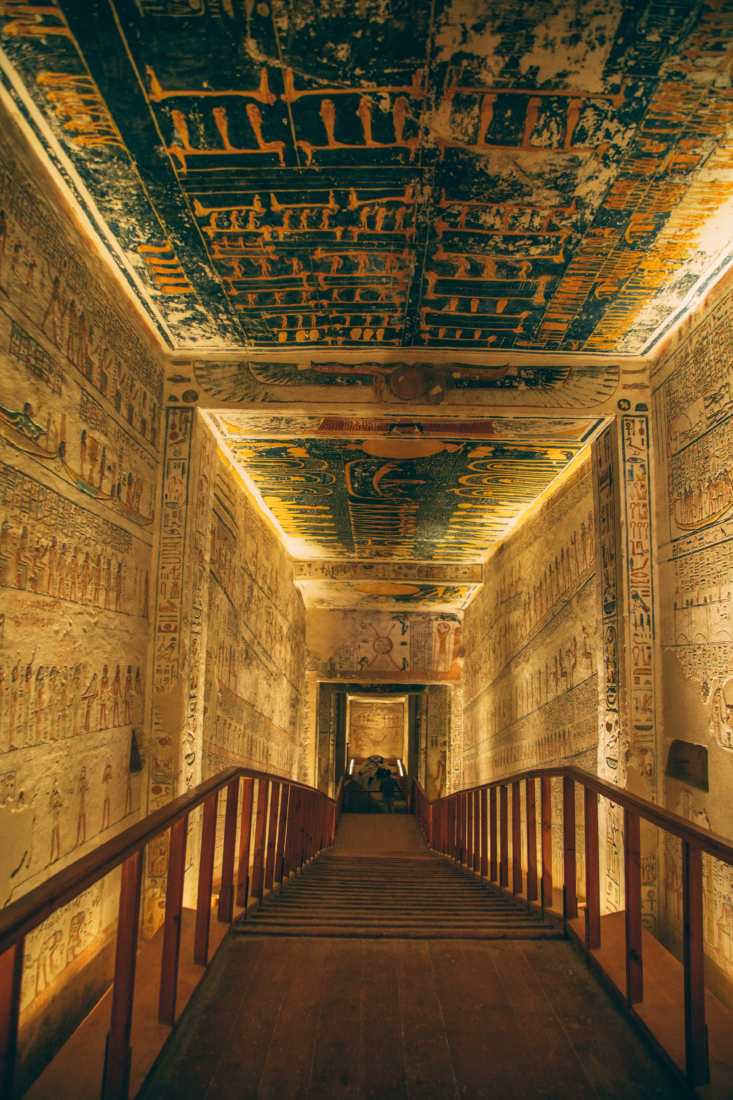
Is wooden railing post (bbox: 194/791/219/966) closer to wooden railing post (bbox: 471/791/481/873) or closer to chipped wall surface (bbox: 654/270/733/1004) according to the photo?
chipped wall surface (bbox: 654/270/733/1004)

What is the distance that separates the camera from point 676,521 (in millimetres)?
4508

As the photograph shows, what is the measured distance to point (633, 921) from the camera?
2.38 metres

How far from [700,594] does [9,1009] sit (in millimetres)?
4089

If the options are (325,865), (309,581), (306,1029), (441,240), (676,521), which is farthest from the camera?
(309,581)

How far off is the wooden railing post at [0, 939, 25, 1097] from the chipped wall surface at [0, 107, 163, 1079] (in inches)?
67.9

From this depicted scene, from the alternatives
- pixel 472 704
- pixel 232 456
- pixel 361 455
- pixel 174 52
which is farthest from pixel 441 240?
pixel 472 704

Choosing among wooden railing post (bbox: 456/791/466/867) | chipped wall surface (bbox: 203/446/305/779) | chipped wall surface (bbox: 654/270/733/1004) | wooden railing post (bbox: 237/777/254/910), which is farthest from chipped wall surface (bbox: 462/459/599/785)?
wooden railing post (bbox: 237/777/254/910)

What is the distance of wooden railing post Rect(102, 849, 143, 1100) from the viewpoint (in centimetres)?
173

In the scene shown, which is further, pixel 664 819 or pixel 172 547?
pixel 172 547

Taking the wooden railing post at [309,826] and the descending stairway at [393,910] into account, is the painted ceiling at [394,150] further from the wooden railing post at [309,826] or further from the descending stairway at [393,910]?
the wooden railing post at [309,826]

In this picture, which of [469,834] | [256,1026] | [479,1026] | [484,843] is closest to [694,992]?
[479,1026]

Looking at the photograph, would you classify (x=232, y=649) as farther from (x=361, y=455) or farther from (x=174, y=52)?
(x=174, y=52)

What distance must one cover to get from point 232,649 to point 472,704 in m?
6.34

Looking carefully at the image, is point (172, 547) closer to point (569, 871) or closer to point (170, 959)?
point (170, 959)
